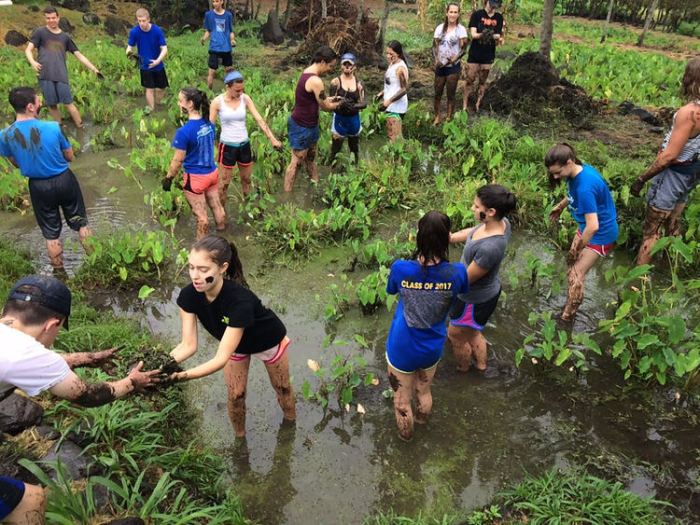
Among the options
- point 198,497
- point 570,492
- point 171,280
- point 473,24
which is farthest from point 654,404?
point 473,24

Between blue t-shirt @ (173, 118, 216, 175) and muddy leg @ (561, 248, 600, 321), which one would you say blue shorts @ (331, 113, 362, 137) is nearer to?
blue t-shirt @ (173, 118, 216, 175)

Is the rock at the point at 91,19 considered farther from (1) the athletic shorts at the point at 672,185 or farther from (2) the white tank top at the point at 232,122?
(1) the athletic shorts at the point at 672,185

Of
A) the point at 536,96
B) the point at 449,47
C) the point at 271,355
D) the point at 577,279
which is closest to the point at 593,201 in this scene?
the point at 577,279

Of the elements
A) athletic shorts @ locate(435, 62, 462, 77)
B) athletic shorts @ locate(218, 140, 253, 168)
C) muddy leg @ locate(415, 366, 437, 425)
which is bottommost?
muddy leg @ locate(415, 366, 437, 425)

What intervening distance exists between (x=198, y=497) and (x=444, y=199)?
460 cm

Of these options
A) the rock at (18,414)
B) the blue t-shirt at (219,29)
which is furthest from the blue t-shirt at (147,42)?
the rock at (18,414)

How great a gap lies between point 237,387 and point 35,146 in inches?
120

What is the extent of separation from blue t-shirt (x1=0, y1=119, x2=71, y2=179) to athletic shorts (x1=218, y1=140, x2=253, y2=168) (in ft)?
5.78

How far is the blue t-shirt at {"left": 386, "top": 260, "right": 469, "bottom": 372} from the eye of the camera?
3.11m

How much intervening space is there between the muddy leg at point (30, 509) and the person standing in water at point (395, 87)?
6482 mm

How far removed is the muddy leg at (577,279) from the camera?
4.54 meters

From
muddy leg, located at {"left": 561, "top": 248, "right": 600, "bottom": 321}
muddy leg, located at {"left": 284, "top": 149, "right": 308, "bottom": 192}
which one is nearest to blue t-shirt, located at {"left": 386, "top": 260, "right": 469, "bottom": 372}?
muddy leg, located at {"left": 561, "top": 248, "right": 600, "bottom": 321}

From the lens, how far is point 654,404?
398cm

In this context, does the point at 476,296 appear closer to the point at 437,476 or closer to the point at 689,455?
the point at 437,476
